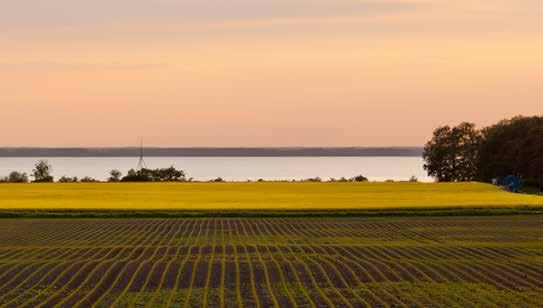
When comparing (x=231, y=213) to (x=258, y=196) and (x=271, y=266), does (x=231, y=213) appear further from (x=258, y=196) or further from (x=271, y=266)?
(x=271, y=266)

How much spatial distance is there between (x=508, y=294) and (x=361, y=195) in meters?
47.0

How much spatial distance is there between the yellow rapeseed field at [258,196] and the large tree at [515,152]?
2167 cm

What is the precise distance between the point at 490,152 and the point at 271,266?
9109cm

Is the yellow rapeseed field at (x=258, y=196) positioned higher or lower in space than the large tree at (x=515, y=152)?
lower

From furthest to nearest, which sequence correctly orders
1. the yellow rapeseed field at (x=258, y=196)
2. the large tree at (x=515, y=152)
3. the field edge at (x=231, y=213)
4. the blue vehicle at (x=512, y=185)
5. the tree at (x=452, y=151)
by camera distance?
the tree at (x=452, y=151) → the large tree at (x=515, y=152) → the blue vehicle at (x=512, y=185) → the yellow rapeseed field at (x=258, y=196) → the field edge at (x=231, y=213)

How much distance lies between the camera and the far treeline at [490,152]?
324 ft

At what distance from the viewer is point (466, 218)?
4988 centimetres

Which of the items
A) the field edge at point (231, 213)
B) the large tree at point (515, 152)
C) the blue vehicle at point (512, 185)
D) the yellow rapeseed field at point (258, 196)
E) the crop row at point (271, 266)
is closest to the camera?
the crop row at point (271, 266)

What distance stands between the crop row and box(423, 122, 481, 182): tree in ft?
315

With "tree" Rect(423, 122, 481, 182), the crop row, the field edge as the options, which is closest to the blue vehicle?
the field edge

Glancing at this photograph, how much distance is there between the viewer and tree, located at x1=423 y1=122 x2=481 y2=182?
136750 mm

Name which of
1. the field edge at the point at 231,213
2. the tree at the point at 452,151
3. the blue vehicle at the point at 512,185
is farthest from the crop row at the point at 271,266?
the tree at the point at 452,151

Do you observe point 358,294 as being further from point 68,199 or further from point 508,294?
point 68,199

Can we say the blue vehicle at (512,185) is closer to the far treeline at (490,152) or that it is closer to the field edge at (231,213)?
the far treeline at (490,152)
